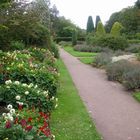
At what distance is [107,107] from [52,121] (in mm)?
2321

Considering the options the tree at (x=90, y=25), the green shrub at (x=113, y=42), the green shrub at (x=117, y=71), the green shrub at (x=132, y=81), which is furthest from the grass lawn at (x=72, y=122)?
the tree at (x=90, y=25)

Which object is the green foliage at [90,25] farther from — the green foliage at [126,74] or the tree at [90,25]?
the green foliage at [126,74]

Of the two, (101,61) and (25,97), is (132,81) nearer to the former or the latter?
(25,97)

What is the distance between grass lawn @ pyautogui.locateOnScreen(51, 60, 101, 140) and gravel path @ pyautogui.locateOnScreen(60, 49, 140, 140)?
211 mm

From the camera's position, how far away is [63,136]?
22.2 ft

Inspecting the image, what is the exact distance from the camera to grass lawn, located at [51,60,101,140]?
22.4 ft

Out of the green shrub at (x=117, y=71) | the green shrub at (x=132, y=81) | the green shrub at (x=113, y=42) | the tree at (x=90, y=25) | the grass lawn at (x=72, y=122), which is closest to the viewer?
the grass lawn at (x=72, y=122)

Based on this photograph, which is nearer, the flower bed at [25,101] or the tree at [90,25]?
the flower bed at [25,101]

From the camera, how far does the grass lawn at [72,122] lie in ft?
22.4

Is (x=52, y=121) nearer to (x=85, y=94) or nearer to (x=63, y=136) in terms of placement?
(x=63, y=136)

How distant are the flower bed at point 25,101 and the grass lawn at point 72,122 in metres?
0.34

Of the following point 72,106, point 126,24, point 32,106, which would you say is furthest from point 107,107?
point 126,24

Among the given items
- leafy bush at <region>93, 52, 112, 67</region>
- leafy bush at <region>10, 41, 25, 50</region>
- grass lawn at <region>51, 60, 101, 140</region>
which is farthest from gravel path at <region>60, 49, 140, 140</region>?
leafy bush at <region>93, 52, 112, 67</region>

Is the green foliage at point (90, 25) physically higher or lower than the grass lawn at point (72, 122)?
higher
